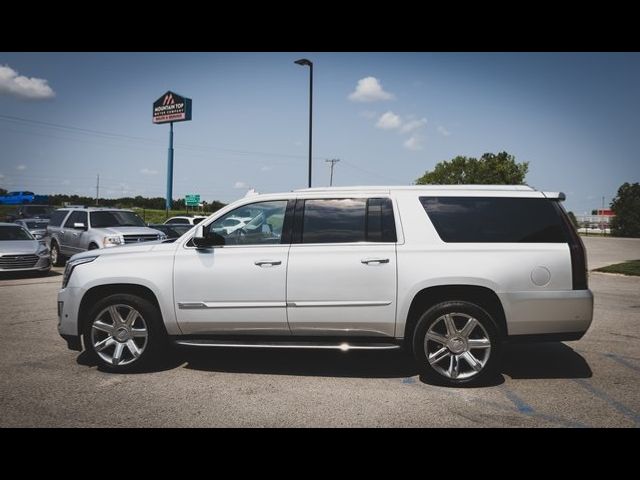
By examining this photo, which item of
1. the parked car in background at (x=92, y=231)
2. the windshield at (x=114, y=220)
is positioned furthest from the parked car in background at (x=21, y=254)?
the windshield at (x=114, y=220)

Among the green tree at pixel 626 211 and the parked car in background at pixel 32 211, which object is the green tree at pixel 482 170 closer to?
the green tree at pixel 626 211

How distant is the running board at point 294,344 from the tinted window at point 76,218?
1122 centimetres

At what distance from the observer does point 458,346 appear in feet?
15.0

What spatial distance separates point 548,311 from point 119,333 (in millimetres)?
4217

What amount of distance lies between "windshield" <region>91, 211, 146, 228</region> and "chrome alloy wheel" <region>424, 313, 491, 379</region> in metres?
12.2

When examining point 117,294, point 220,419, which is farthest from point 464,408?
point 117,294

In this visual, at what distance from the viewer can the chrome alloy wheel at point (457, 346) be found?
179 inches

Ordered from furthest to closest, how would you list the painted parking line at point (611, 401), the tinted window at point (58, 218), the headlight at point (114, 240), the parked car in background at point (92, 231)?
the tinted window at point (58, 218)
the parked car in background at point (92, 231)
the headlight at point (114, 240)
the painted parking line at point (611, 401)

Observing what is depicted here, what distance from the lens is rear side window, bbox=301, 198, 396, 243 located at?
475cm

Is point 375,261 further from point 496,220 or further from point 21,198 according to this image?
point 21,198

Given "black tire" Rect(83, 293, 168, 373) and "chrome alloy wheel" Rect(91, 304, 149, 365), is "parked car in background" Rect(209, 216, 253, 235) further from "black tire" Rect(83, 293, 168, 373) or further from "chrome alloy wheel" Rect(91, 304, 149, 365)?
"chrome alloy wheel" Rect(91, 304, 149, 365)

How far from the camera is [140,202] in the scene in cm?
9275

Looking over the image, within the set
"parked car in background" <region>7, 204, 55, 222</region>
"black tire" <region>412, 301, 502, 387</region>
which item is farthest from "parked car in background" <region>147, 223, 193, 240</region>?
"black tire" <region>412, 301, 502, 387</region>
